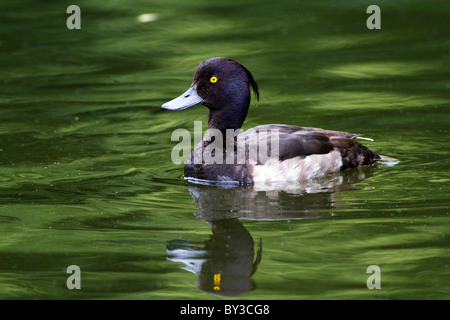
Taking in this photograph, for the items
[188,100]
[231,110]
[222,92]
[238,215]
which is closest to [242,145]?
[231,110]

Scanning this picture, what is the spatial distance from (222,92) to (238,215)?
2143 millimetres

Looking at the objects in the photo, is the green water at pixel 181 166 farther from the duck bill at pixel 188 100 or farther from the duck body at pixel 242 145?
the duck bill at pixel 188 100

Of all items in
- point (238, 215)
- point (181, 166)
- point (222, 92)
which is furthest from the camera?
point (181, 166)

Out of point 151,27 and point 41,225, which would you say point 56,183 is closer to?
point 41,225

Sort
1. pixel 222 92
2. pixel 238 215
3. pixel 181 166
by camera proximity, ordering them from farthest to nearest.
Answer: pixel 181 166 → pixel 222 92 → pixel 238 215

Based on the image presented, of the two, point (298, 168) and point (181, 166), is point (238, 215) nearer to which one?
point (298, 168)

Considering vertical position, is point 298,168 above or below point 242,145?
below

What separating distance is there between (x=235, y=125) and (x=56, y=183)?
7.43 feet

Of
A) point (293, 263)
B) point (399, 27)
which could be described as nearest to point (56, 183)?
point (293, 263)

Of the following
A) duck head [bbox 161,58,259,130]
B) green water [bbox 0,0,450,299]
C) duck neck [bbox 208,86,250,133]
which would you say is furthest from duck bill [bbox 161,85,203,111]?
green water [bbox 0,0,450,299]

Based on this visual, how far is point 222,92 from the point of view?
1043cm

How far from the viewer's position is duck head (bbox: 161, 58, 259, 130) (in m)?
10.4

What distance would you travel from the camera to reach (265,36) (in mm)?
15656

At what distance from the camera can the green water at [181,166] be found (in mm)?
7410
